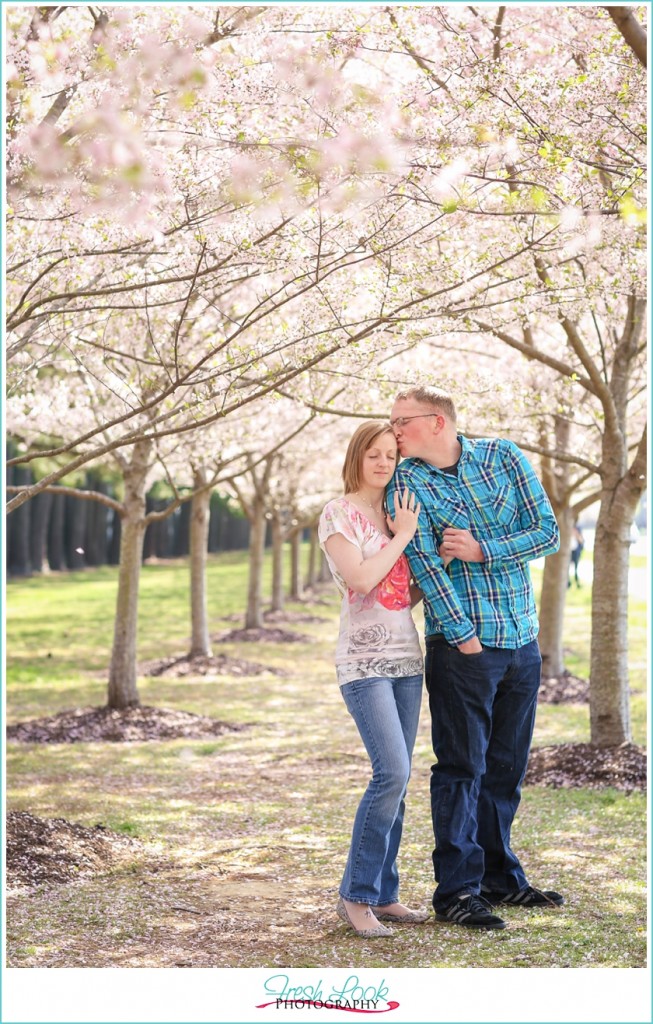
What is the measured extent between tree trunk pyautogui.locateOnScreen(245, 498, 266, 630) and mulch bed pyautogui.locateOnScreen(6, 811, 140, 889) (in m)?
12.3

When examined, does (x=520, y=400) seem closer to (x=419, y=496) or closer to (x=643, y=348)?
(x=643, y=348)

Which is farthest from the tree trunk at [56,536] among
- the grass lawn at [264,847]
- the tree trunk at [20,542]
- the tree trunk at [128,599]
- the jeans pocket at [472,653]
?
the jeans pocket at [472,653]

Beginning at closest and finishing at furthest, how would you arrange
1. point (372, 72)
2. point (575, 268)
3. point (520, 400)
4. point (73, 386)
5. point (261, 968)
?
point (261, 968)
point (372, 72)
point (575, 268)
point (520, 400)
point (73, 386)

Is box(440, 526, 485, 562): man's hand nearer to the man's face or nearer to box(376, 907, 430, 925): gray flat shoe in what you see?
the man's face

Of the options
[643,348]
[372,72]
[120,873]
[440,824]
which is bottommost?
[120,873]

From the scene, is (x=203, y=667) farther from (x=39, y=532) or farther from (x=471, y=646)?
(x=39, y=532)

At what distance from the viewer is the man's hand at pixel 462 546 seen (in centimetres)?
428

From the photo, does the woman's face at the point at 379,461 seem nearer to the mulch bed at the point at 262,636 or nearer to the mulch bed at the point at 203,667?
the mulch bed at the point at 203,667

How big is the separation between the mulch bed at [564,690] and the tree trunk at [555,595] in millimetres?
174

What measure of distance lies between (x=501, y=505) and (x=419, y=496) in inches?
14.3

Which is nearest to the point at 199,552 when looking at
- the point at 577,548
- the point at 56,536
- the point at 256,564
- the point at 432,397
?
the point at 256,564

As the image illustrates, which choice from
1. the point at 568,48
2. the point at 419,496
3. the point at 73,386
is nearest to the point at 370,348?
the point at 419,496

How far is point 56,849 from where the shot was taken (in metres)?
5.61

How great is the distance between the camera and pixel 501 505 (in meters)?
4.48
